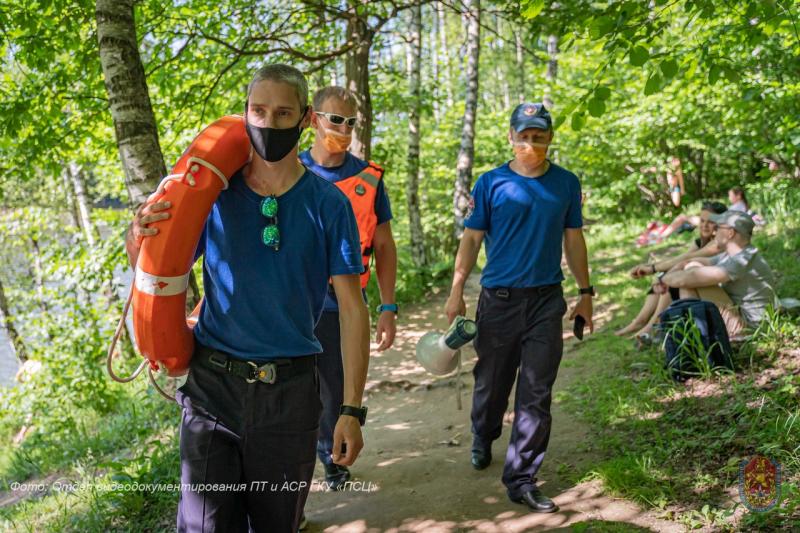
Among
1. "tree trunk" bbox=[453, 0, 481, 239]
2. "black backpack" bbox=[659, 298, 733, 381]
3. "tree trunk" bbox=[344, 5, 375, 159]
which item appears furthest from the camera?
"tree trunk" bbox=[453, 0, 481, 239]

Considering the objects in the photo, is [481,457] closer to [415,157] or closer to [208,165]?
[208,165]

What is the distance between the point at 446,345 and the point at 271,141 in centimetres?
221

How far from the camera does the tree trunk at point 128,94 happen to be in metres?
4.56

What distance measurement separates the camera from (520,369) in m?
4.09

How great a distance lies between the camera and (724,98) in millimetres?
11062

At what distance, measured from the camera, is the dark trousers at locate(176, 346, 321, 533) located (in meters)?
Result: 2.38

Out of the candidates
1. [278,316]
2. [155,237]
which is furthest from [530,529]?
[155,237]

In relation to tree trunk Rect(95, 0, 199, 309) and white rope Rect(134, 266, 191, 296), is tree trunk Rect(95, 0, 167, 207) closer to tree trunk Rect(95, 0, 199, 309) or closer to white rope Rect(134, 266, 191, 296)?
tree trunk Rect(95, 0, 199, 309)

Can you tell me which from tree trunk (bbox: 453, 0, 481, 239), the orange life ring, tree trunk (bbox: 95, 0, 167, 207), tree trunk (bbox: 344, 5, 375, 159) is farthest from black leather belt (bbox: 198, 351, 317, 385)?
tree trunk (bbox: 453, 0, 481, 239)

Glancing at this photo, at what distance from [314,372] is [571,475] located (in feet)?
7.80

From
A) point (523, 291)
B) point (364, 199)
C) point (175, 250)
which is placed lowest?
point (523, 291)

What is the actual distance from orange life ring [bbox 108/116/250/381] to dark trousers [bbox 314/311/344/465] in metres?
1.67

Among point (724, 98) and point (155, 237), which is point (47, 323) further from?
point (724, 98)

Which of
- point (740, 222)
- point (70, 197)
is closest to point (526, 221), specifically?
point (740, 222)
